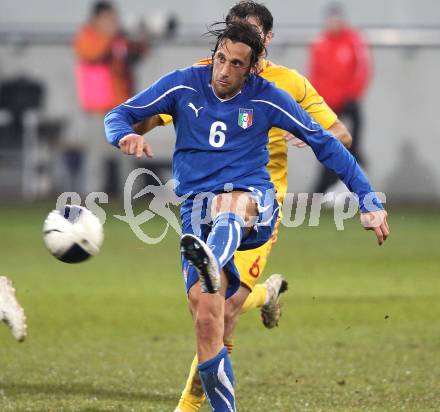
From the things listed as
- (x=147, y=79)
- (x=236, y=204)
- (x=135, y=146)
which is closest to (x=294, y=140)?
(x=236, y=204)

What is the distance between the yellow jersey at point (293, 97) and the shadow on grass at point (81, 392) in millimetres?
1390

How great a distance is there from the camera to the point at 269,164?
25.3 ft

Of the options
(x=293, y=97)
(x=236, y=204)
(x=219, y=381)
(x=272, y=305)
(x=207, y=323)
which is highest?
(x=293, y=97)

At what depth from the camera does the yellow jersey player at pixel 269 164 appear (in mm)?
6926

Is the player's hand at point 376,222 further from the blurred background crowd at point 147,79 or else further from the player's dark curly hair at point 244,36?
the blurred background crowd at point 147,79

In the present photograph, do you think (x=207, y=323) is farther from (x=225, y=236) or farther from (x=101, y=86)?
(x=101, y=86)

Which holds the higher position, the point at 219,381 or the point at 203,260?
the point at 203,260

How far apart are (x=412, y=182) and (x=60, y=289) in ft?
33.6

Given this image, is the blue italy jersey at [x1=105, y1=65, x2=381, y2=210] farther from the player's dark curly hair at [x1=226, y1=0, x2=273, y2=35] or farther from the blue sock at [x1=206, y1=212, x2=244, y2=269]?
the player's dark curly hair at [x1=226, y1=0, x2=273, y2=35]

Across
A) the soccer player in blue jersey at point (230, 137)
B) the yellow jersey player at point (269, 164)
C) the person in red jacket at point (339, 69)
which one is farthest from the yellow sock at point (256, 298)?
the person in red jacket at point (339, 69)

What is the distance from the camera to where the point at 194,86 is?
671cm

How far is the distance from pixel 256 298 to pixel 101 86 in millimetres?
13751

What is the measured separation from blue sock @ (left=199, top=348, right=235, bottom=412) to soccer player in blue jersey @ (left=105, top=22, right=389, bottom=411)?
1.47ft

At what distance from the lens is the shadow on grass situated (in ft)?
24.8
